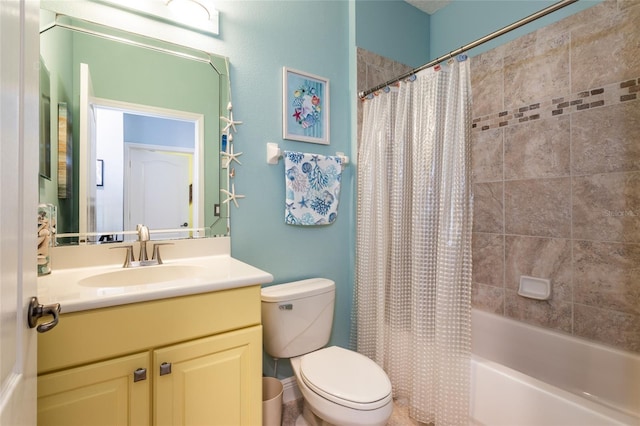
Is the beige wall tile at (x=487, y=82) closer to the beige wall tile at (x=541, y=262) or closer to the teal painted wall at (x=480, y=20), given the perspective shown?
the teal painted wall at (x=480, y=20)

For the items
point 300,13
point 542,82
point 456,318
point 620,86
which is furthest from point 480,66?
point 456,318

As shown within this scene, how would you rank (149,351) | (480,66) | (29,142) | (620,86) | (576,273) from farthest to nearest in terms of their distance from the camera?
(480,66), (576,273), (620,86), (149,351), (29,142)

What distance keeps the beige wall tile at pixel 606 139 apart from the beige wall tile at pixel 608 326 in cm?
72

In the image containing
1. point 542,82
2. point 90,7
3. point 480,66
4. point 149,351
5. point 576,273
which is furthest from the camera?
point 480,66

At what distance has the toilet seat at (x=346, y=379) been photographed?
115 cm

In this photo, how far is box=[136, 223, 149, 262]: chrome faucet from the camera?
4.27 ft

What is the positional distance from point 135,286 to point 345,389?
886 mm

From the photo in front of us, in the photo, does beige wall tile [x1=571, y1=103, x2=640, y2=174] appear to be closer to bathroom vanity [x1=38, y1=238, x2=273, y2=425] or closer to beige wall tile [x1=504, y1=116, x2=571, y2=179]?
beige wall tile [x1=504, y1=116, x2=571, y2=179]

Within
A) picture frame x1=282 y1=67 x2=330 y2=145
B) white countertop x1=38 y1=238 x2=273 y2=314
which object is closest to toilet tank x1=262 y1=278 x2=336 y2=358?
white countertop x1=38 y1=238 x2=273 y2=314

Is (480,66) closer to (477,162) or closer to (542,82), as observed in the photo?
(542,82)

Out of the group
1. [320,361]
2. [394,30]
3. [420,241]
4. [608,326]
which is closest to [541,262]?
[608,326]

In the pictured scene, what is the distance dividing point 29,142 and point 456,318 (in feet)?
5.11

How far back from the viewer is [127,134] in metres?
1.36

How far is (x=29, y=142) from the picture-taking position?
0.58 m
